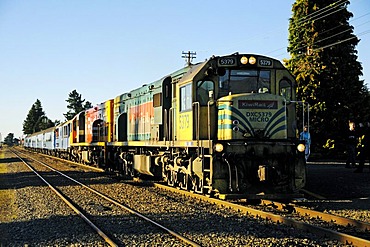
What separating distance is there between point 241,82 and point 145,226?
4.39 metres

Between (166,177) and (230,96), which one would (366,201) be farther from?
(166,177)

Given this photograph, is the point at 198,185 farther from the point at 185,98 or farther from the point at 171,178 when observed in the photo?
the point at 171,178

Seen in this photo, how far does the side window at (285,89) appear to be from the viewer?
11.8 meters

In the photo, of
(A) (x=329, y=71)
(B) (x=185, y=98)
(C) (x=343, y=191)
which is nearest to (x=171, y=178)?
(B) (x=185, y=98)

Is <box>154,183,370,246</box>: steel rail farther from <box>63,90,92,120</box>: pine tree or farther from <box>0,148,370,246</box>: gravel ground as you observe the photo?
<box>63,90,92,120</box>: pine tree

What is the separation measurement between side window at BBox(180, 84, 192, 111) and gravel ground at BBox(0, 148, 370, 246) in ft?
7.64

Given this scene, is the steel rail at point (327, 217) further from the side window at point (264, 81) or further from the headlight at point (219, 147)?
the side window at point (264, 81)

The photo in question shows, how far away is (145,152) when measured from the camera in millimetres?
17438

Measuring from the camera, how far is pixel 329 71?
2919 cm

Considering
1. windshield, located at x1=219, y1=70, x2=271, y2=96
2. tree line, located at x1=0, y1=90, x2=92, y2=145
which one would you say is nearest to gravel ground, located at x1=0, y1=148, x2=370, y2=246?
windshield, located at x1=219, y1=70, x2=271, y2=96

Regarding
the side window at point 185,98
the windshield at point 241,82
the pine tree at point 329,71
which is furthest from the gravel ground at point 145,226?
the pine tree at point 329,71

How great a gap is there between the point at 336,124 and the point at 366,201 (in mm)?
18061

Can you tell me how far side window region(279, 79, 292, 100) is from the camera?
11.8m

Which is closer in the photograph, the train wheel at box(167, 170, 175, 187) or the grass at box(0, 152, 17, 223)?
the grass at box(0, 152, 17, 223)
